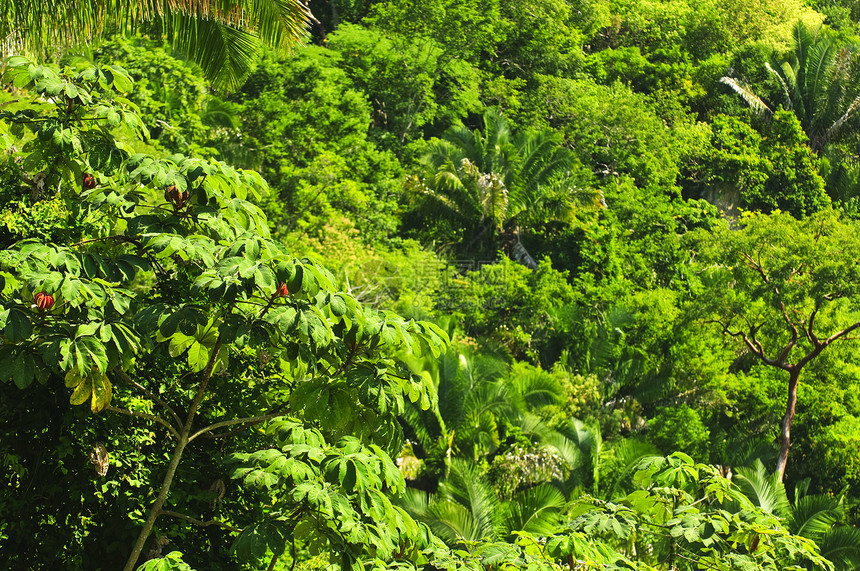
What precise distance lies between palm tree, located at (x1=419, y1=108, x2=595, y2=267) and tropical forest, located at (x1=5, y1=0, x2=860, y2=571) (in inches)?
3.9

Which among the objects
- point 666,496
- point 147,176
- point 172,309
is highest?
point 147,176

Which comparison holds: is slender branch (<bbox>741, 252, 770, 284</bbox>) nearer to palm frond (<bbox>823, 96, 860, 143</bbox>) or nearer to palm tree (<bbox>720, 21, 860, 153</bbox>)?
palm tree (<bbox>720, 21, 860, 153</bbox>)

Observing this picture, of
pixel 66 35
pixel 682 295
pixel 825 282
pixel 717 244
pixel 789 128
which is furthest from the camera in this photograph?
pixel 789 128

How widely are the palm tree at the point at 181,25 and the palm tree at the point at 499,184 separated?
48.1ft

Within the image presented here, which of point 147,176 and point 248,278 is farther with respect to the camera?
point 147,176

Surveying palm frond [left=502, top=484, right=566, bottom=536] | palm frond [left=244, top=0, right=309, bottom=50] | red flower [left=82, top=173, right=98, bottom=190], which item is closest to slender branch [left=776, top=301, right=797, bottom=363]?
palm frond [left=502, top=484, right=566, bottom=536]

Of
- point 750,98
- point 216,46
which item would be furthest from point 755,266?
point 750,98

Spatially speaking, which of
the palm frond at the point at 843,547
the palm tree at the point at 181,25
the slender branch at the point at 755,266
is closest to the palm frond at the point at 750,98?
the slender branch at the point at 755,266

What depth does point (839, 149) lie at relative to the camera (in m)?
28.5

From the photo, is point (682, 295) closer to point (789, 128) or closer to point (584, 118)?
point (584, 118)

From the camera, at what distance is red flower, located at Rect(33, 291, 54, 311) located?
3.47 meters

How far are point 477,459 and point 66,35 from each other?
33.6 ft

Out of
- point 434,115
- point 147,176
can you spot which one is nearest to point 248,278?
point 147,176

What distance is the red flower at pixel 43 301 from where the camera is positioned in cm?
347
